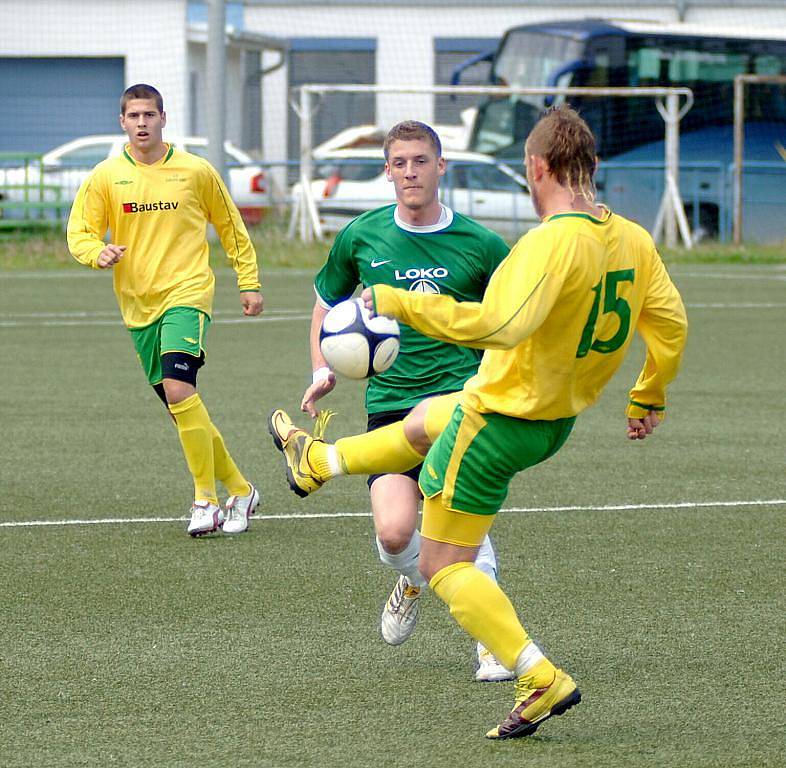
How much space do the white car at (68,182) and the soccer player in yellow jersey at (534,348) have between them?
20908 mm

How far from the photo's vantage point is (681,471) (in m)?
9.02

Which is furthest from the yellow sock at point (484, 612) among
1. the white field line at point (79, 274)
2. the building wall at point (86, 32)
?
the building wall at point (86, 32)

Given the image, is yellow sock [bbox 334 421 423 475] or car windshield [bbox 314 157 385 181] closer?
yellow sock [bbox 334 421 423 475]

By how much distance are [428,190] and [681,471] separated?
3960 mm

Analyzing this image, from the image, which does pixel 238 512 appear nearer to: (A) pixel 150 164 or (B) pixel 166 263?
(B) pixel 166 263

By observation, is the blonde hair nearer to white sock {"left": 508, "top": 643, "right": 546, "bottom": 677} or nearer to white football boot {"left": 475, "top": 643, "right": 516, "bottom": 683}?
white sock {"left": 508, "top": 643, "right": 546, "bottom": 677}

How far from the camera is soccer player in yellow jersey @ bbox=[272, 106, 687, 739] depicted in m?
4.15

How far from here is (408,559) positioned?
553 cm

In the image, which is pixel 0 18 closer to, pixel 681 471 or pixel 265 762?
pixel 681 471

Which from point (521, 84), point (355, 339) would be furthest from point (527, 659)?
point (521, 84)

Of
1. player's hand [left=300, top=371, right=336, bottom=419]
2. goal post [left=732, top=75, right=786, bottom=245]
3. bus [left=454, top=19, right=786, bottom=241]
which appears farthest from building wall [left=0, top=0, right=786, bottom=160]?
player's hand [left=300, top=371, right=336, bottom=419]

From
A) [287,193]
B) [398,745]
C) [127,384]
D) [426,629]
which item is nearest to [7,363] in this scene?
[127,384]

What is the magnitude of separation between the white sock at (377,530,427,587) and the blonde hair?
1.61 m

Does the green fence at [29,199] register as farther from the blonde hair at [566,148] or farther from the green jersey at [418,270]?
the blonde hair at [566,148]
